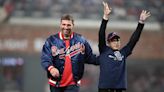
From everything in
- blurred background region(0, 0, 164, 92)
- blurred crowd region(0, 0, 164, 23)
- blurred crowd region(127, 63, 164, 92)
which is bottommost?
blurred crowd region(127, 63, 164, 92)

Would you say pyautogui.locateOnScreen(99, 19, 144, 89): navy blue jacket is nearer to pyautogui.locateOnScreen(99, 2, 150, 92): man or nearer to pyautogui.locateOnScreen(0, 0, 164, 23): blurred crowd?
pyautogui.locateOnScreen(99, 2, 150, 92): man

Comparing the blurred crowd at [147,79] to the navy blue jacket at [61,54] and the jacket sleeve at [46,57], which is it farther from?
the jacket sleeve at [46,57]

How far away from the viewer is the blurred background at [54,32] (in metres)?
16.9

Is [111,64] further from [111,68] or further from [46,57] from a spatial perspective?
[46,57]

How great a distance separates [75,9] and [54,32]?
42.8 inches

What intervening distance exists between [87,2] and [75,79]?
1095 centimetres

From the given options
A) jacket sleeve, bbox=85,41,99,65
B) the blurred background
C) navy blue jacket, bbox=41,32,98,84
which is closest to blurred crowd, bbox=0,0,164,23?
the blurred background

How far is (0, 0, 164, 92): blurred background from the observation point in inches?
667

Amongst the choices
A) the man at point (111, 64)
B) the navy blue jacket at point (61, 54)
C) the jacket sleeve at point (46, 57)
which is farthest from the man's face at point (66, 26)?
the man at point (111, 64)

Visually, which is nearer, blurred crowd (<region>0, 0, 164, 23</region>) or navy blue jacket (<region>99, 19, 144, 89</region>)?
navy blue jacket (<region>99, 19, 144, 89</region>)

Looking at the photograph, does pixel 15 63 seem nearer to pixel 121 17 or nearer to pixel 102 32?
pixel 121 17

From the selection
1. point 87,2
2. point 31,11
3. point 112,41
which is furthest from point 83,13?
point 112,41

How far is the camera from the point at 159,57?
1808cm

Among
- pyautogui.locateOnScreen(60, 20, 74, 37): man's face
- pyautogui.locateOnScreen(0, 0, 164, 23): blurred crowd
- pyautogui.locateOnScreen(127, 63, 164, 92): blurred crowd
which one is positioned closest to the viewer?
pyautogui.locateOnScreen(60, 20, 74, 37): man's face
